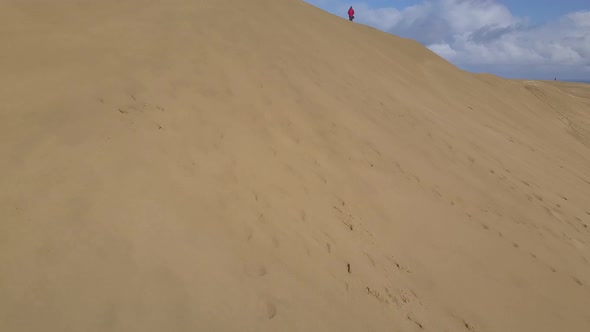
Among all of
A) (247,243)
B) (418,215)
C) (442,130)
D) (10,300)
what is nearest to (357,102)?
(442,130)

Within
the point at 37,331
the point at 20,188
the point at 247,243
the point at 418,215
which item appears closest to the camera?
the point at 37,331

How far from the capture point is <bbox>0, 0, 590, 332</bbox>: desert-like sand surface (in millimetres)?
1986

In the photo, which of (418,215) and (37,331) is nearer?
(37,331)

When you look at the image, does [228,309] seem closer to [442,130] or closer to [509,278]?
[509,278]

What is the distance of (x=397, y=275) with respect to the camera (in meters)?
2.71

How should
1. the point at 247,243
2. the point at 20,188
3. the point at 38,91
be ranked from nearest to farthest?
the point at 20,188
the point at 247,243
the point at 38,91

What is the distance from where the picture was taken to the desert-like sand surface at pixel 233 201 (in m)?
1.99

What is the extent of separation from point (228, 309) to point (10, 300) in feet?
3.33

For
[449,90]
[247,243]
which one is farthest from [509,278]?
[449,90]

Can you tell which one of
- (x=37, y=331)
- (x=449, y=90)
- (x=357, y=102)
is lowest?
(x=37, y=331)

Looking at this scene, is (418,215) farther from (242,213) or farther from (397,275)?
(242,213)

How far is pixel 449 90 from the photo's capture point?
409 inches

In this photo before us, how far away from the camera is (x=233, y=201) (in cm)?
268

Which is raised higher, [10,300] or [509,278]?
[509,278]
